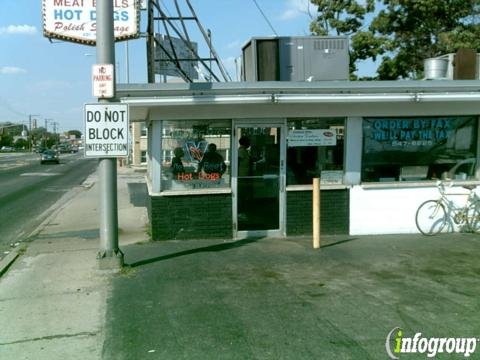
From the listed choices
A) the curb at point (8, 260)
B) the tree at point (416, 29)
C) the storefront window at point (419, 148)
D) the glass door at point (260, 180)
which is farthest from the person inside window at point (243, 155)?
the tree at point (416, 29)

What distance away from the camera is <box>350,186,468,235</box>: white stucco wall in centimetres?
982

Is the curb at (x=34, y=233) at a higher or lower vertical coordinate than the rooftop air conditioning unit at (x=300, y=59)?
lower

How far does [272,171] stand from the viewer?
9656 millimetres

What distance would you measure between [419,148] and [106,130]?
5647 millimetres

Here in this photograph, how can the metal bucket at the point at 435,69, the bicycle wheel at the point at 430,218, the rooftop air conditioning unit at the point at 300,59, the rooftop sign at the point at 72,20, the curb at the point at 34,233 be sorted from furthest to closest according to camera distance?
1. the rooftop sign at the point at 72,20
2. the metal bucket at the point at 435,69
3. the rooftop air conditioning unit at the point at 300,59
4. the bicycle wheel at the point at 430,218
5. the curb at the point at 34,233

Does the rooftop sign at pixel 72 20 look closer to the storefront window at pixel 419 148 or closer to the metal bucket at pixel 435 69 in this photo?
the storefront window at pixel 419 148

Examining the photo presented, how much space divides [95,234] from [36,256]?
2160 mm

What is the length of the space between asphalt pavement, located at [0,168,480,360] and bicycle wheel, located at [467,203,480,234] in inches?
23.6

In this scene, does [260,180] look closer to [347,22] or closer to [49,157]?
[347,22]

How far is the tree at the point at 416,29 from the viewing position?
2555 centimetres

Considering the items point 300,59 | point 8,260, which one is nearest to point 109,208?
point 8,260

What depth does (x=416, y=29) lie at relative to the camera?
88.6ft

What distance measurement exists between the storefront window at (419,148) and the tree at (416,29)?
16.1m

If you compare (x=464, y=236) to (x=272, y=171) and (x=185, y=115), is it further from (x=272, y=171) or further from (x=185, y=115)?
(x=185, y=115)
